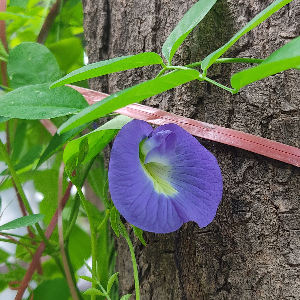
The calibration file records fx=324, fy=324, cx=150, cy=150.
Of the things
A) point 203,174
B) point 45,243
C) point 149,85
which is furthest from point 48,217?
point 149,85

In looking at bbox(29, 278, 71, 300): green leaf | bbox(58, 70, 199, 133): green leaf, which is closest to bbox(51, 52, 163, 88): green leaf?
bbox(58, 70, 199, 133): green leaf

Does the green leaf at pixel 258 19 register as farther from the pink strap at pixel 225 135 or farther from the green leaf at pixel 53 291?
the green leaf at pixel 53 291

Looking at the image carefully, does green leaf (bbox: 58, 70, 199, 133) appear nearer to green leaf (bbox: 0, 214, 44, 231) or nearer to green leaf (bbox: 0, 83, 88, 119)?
green leaf (bbox: 0, 83, 88, 119)

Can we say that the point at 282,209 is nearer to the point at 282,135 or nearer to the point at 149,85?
the point at 282,135

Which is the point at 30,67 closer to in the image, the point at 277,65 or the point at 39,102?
the point at 39,102

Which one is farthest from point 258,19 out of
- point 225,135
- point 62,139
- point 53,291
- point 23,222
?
point 53,291

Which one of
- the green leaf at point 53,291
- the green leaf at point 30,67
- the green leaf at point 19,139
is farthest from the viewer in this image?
the green leaf at point 19,139

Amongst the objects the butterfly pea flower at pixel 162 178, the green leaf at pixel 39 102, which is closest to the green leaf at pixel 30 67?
the green leaf at pixel 39 102
